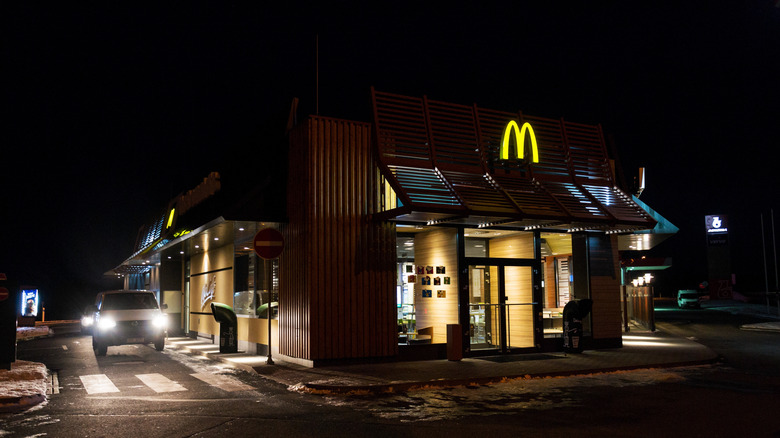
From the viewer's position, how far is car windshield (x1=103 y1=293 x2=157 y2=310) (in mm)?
18617

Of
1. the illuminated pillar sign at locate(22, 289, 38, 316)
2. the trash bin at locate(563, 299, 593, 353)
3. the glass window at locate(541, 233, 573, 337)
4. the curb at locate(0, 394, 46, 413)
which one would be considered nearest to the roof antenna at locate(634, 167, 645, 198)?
the glass window at locate(541, 233, 573, 337)

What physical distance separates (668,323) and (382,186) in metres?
22.5

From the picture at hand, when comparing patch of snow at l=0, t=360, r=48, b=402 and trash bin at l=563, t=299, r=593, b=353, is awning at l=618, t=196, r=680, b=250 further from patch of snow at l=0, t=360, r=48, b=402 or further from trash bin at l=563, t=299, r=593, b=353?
patch of snow at l=0, t=360, r=48, b=402

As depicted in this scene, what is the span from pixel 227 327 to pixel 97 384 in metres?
5.38

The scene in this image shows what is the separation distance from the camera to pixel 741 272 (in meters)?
99.8

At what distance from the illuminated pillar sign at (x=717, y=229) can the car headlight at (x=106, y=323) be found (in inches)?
2556

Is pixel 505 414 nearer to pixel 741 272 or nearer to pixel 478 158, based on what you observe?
pixel 478 158

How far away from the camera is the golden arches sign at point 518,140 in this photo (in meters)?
15.1

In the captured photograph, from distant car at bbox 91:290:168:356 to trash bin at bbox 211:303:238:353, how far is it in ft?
8.38

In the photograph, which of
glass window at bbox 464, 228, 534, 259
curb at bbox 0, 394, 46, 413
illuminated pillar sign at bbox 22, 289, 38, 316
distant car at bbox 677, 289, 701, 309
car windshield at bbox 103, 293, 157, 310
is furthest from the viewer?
distant car at bbox 677, 289, 701, 309

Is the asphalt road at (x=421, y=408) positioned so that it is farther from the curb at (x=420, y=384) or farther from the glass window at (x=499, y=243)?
the glass window at (x=499, y=243)

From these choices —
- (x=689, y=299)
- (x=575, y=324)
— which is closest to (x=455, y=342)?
(x=575, y=324)

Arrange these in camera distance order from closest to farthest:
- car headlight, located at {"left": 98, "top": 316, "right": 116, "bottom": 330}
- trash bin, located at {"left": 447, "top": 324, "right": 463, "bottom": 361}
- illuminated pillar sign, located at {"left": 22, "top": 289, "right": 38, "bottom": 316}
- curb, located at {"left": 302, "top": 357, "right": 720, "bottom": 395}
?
curb, located at {"left": 302, "top": 357, "right": 720, "bottom": 395}
trash bin, located at {"left": 447, "top": 324, "right": 463, "bottom": 361}
car headlight, located at {"left": 98, "top": 316, "right": 116, "bottom": 330}
illuminated pillar sign, located at {"left": 22, "top": 289, "right": 38, "bottom": 316}

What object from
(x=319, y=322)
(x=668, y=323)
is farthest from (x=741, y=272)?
(x=319, y=322)
